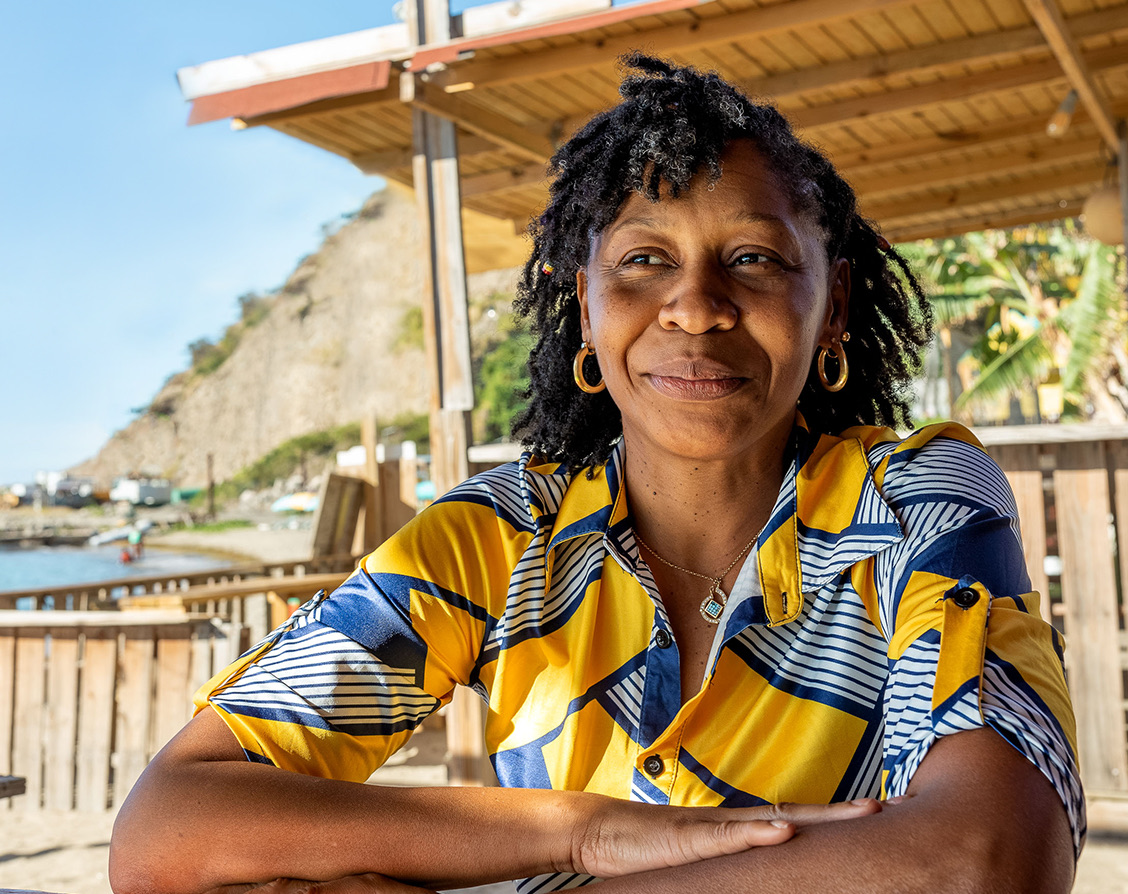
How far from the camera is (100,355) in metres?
97.8

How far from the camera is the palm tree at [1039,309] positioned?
15.5 m

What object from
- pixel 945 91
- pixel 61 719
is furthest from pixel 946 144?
pixel 61 719

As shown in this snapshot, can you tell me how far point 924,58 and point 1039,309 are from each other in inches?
626

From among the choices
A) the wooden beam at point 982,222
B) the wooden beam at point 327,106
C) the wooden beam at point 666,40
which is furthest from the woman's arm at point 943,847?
the wooden beam at point 982,222

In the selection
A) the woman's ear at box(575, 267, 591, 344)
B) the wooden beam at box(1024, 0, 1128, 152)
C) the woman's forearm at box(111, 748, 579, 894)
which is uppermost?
the wooden beam at box(1024, 0, 1128, 152)

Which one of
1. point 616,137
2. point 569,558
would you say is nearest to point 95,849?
point 569,558

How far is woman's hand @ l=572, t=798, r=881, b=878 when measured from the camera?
1.16 meters

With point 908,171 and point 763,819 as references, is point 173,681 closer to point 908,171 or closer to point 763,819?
point 763,819

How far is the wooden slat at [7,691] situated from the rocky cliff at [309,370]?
61561mm

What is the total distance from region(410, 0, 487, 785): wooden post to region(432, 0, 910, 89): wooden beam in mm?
238

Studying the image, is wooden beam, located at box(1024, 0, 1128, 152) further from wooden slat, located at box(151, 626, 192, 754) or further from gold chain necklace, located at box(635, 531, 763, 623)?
wooden slat, located at box(151, 626, 192, 754)

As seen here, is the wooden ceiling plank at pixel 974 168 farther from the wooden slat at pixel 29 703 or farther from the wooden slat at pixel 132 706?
the wooden slat at pixel 29 703

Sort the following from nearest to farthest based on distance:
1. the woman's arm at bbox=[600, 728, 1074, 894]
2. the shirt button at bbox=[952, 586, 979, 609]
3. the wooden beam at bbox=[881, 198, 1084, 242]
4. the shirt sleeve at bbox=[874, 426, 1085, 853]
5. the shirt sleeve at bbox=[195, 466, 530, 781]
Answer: the woman's arm at bbox=[600, 728, 1074, 894]
the shirt sleeve at bbox=[874, 426, 1085, 853]
the shirt button at bbox=[952, 586, 979, 609]
the shirt sleeve at bbox=[195, 466, 530, 781]
the wooden beam at bbox=[881, 198, 1084, 242]

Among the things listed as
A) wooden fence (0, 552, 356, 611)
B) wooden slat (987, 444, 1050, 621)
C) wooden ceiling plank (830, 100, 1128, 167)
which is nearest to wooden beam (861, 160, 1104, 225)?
wooden ceiling plank (830, 100, 1128, 167)
